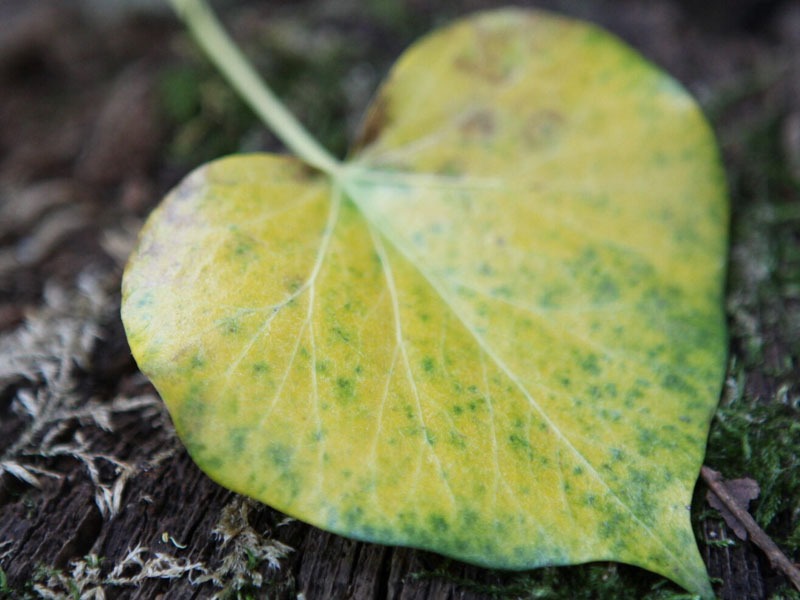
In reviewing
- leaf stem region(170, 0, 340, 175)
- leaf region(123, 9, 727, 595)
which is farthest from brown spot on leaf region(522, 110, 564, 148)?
leaf stem region(170, 0, 340, 175)

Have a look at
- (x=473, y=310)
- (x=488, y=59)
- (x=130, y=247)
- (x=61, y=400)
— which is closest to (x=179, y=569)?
(x=61, y=400)

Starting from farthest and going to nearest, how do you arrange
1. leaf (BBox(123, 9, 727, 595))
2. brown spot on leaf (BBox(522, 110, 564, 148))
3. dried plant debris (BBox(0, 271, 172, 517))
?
brown spot on leaf (BBox(522, 110, 564, 148)), dried plant debris (BBox(0, 271, 172, 517)), leaf (BBox(123, 9, 727, 595))

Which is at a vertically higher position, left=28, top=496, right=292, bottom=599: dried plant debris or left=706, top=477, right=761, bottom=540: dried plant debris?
left=28, top=496, right=292, bottom=599: dried plant debris

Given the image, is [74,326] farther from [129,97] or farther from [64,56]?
[64,56]

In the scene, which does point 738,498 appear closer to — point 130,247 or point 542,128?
point 542,128

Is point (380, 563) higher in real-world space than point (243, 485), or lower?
lower

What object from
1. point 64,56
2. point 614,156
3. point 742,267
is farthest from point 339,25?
point 742,267

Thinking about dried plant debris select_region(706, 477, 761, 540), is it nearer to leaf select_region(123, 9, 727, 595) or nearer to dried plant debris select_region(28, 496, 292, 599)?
leaf select_region(123, 9, 727, 595)
